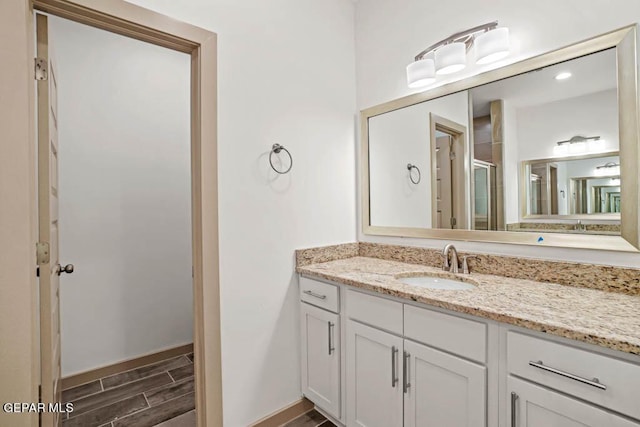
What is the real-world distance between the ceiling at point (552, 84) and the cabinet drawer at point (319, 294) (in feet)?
4.06

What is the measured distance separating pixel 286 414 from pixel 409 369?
0.92 meters

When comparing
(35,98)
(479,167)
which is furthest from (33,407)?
(479,167)

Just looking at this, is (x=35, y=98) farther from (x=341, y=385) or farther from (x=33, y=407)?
(x=341, y=385)

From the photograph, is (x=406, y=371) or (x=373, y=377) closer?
(x=406, y=371)

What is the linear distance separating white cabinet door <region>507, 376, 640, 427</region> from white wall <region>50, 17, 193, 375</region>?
2497 mm

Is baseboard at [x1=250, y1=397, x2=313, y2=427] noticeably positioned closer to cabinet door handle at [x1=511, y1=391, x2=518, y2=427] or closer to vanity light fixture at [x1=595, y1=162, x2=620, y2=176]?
cabinet door handle at [x1=511, y1=391, x2=518, y2=427]

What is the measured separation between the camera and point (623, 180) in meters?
1.25

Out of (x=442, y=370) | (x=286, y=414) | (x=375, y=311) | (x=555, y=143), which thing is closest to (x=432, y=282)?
(x=375, y=311)

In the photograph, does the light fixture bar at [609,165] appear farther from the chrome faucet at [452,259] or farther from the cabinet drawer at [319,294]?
the cabinet drawer at [319,294]

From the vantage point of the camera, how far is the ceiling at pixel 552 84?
4.21ft

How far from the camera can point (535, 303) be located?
1.11 metres

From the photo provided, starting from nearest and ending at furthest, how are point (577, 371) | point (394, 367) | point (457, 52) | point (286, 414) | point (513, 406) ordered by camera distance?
point (577, 371) → point (513, 406) → point (394, 367) → point (457, 52) → point (286, 414)

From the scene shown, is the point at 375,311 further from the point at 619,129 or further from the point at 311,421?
the point at 619,129

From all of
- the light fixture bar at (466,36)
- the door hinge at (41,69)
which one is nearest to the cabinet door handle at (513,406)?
the light fixture bar at (466,36)
